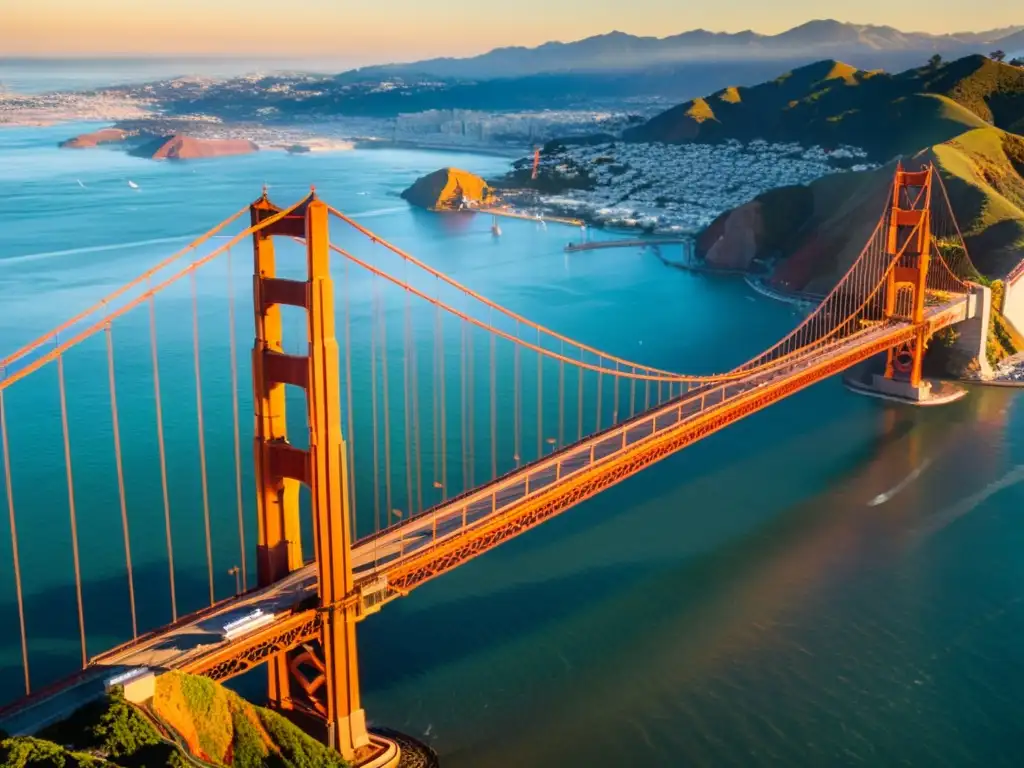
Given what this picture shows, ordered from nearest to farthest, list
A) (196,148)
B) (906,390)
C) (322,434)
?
(322,434) → (906,390) → (196,148)

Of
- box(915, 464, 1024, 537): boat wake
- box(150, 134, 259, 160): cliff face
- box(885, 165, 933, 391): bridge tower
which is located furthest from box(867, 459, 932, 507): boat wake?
box(150, 134, 259, 160): cliff face

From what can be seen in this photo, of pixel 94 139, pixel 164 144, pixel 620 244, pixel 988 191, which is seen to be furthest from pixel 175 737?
pixel 94 139

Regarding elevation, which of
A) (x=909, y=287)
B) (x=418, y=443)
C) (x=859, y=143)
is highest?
(x=859, y=143)

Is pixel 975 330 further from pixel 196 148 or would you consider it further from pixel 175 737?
pixel 196 148

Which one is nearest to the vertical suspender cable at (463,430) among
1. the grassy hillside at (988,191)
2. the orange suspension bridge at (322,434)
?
the orange suspension bridge at (322,434)

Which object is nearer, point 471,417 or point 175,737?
point 175,737

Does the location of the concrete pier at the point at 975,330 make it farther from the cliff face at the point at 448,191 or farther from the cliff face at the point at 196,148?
the cliff face at the point at 196,148

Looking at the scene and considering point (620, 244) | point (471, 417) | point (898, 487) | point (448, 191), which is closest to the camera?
point (898, 487)

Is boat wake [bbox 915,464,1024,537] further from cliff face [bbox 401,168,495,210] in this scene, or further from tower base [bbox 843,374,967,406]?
cliff face [bbox 401,168,495,210]
